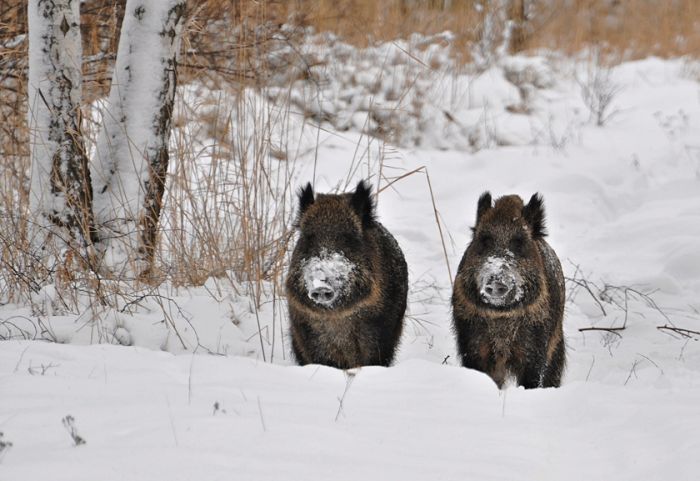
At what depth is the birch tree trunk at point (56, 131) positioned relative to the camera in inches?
201

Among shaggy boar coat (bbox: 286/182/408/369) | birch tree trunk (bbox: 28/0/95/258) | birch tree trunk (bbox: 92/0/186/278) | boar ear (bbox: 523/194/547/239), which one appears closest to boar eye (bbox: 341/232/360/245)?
shaggy boar coat (bbox: 286/182/408/369)

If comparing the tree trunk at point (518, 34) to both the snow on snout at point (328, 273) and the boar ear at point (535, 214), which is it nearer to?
the boar ear at point (535, 214)

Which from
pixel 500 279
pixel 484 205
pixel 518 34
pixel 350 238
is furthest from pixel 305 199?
pixel 518 34

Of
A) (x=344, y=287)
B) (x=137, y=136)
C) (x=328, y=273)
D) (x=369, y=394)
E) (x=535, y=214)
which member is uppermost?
(x=137, y=136)

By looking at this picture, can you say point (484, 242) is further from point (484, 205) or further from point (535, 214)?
point (535, 214)

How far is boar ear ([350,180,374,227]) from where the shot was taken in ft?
15.4

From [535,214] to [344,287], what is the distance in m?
1.28

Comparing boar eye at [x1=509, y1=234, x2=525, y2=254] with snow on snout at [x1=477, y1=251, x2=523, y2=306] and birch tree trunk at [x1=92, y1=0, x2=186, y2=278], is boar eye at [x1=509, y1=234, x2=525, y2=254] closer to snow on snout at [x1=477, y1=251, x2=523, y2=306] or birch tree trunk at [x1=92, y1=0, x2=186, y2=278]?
snow on snout at [x1=477, y1=251, x2=523, y2=306]

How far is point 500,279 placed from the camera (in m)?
4.46

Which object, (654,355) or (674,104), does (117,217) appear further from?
(674,104)

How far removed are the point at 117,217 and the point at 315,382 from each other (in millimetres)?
2518

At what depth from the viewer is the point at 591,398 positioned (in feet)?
11.8

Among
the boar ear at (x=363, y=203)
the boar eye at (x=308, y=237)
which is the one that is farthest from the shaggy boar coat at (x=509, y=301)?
the boar eye at (x=308, y=237)

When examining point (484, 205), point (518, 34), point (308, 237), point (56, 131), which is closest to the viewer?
point (308, 237)
